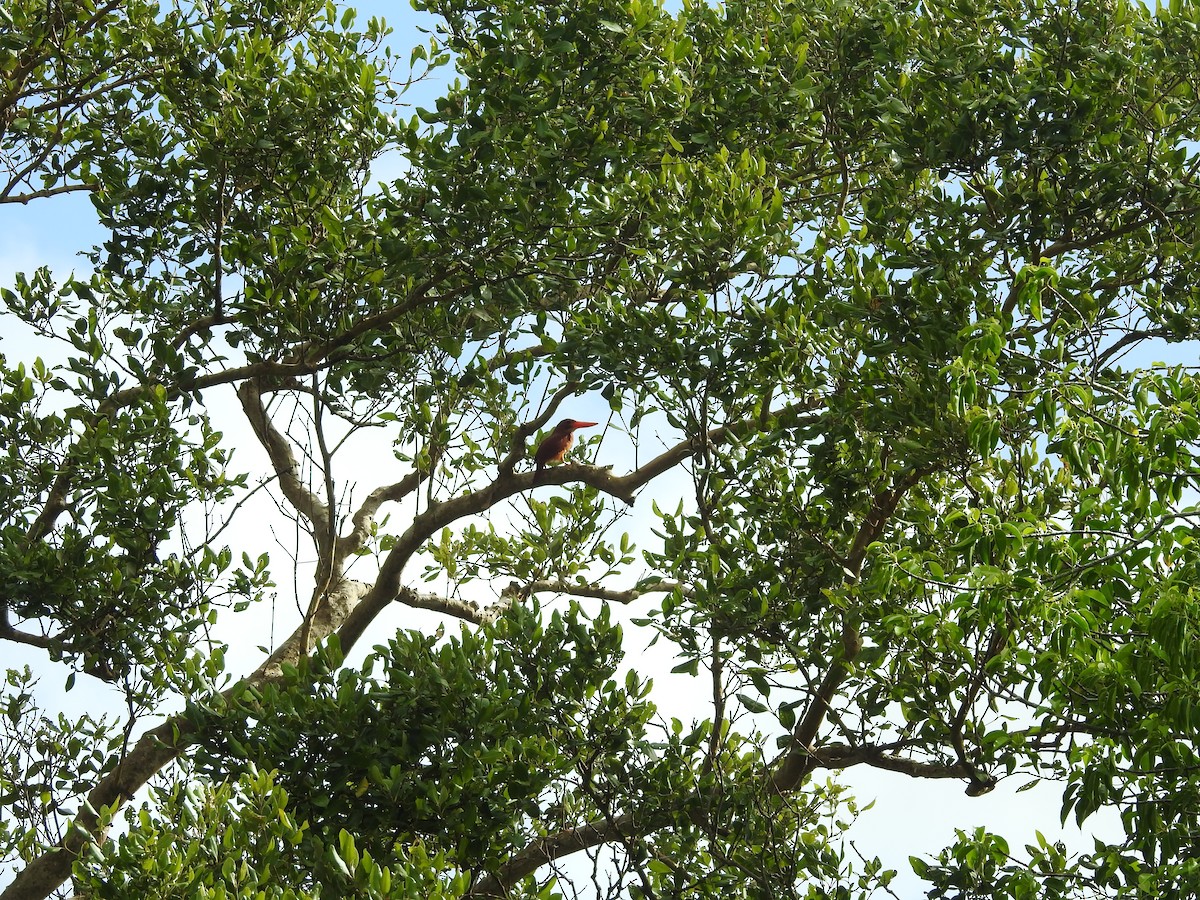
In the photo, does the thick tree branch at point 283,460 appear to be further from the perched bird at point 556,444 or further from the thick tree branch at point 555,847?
the thick tree branch at point 555,847

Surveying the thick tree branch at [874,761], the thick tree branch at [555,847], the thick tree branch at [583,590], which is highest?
the thick tree branch at [583,590]

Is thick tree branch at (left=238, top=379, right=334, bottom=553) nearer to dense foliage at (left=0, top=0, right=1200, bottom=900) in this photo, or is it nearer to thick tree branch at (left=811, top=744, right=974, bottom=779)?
dense foliage at (left=0, top=0, right=1200, bottom=900)

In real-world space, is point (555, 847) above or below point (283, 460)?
below

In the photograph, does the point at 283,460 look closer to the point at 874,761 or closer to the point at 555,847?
the point at 555,847

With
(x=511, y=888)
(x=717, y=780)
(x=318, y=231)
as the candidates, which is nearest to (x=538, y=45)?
(x=318, y=231)

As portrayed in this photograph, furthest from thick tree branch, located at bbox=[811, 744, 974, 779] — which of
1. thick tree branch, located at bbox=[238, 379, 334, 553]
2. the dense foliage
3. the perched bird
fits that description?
thick tree branch, located at bbox=[238, 379, 334, 553]

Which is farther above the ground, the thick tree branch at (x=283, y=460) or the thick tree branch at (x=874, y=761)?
the thick tree branch at (x=283, y=460)

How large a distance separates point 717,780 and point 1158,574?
2551 millimetres

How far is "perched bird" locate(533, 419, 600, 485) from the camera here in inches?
351

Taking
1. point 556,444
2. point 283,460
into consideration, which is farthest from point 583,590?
point 283,460

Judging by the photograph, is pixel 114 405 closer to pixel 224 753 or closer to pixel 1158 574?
pixel 224 753

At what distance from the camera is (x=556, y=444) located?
896cm

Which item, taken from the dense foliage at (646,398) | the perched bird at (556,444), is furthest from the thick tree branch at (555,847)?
the perched bird at (556,444)

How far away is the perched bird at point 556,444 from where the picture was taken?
8922mm
